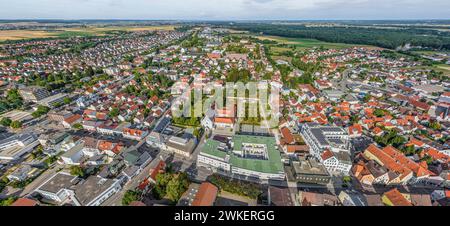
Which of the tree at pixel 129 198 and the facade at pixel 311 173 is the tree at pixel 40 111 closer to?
the tree at pixel 129 198

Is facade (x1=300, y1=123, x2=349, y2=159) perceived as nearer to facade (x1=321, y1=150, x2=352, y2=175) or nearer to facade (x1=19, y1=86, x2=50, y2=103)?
facade (x1=321, y1=150, x2=352, y2=175)

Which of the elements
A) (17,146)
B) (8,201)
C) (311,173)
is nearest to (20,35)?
(17,146)

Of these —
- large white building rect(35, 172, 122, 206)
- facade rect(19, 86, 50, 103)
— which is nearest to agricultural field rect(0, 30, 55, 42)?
facade rect(19, 86, 50, 103)

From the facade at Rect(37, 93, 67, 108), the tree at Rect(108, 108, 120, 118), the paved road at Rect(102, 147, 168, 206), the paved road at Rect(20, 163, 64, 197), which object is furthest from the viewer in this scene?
the facade at Rect(37, 93, 67, 108)

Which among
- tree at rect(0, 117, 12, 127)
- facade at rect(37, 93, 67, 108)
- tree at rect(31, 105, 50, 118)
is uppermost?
facade at rect(37, 93, 67, 108)

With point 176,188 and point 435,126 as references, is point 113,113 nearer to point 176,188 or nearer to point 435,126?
point 176,188

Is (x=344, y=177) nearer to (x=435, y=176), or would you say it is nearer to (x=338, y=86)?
(x=435, y=176)

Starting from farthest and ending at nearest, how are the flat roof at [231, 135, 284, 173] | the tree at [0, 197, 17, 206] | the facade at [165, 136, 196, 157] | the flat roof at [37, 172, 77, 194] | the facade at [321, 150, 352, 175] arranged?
the facade at [165, 136, 196, 157] → the facade at [321, 150, 352, 175] → the flat roof at [231, 135, 284, 173] → the flat roof at [37, 172, 77, 194] → the tree at [0, 197, 17, 206]

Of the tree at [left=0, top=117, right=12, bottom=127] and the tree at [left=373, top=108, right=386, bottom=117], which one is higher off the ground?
the tree at [left=373, top=108, right=386, bottom=117]

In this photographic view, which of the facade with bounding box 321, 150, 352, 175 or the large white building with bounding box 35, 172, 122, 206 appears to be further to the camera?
the facade with bounding box 321, 150, 352, 175

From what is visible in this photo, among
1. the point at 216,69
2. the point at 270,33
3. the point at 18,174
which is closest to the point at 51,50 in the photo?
the point at 216,69
